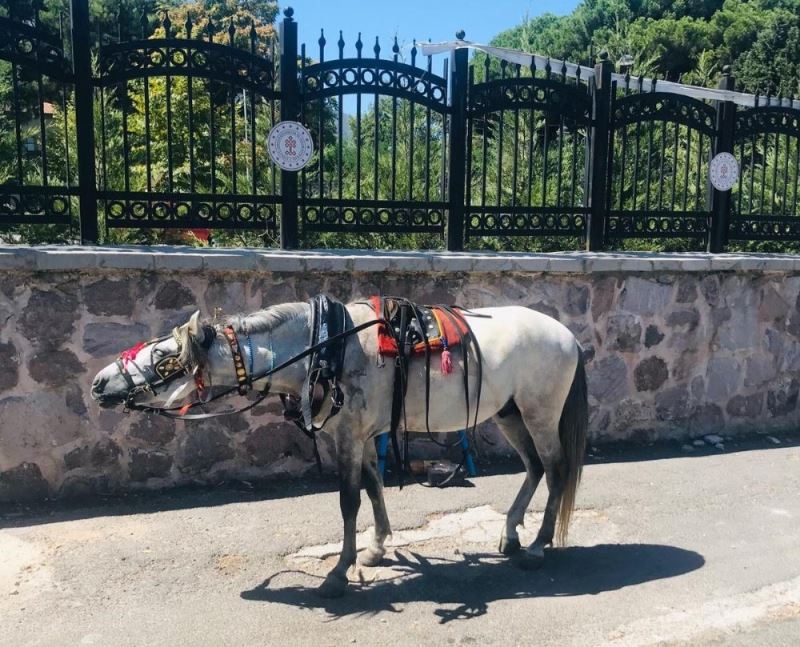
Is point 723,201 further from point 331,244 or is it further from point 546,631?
point 546,631

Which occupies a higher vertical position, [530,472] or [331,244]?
[331,244]

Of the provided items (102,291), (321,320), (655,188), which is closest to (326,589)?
(321,320)

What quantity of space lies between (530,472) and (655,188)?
24.1 feet

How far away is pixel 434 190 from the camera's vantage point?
378 inches

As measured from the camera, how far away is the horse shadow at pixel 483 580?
3820 mm

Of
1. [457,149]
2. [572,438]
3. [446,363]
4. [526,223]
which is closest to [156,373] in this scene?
[446,363]

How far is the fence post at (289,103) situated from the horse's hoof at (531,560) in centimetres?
293

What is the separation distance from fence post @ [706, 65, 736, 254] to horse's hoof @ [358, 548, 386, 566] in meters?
5.09

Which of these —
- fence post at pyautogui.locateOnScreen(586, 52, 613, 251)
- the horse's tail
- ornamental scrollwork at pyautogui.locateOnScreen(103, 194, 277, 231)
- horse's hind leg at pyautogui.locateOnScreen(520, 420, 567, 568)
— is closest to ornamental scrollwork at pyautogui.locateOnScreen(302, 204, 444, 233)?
ornamental scrollwork at pyautogui.locateOnScreen(103, 194, 277, 231)

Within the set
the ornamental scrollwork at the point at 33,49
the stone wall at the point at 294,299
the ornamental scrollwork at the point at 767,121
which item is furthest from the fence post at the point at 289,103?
the ornamental scrollwork at the point at 767,121

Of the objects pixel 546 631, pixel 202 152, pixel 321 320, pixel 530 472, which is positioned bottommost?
pixel 546 631

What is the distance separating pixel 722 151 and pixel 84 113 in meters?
5.74

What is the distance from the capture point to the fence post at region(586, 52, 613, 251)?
22.1 feet

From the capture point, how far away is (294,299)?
17.8 feet
